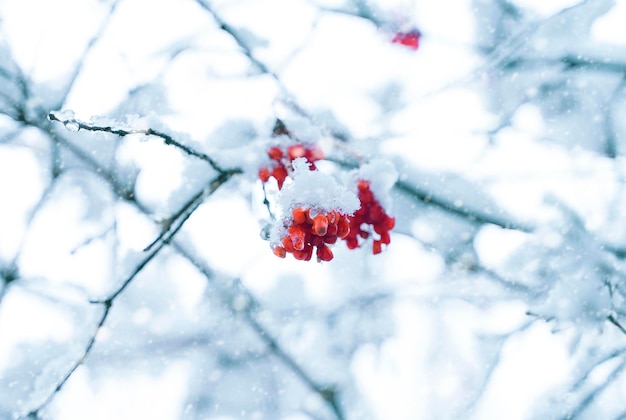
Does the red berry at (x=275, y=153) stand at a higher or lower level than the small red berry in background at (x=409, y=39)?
lower

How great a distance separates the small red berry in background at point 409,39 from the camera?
1.77 m

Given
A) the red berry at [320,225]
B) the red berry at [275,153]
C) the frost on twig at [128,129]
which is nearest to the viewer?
the red berry at [320,225]

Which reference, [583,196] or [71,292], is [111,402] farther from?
[583,196]

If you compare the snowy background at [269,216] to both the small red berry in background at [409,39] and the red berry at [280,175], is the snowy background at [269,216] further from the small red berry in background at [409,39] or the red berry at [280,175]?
the red berry at [280,175]

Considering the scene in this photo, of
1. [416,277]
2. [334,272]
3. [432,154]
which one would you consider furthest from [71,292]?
[432,154]

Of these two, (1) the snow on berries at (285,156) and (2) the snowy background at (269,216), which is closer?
(1) the snow on berries at (285,156)

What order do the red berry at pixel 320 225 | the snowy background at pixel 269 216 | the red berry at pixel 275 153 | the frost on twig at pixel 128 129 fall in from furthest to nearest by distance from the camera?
the snowy background at pixel 269 216 < the red berry at pixel 275 153 < the frost on twig at pixel 128 129 < the red berry at pixel 320 225

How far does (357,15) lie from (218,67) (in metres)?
0.55

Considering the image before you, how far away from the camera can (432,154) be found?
1.78 m

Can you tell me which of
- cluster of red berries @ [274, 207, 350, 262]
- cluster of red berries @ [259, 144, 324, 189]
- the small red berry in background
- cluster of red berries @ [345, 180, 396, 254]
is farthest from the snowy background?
cluster of red berries @ [274, 207, 350, 262]

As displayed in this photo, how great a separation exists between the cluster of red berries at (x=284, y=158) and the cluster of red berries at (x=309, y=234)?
28cm

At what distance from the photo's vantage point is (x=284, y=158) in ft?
5.22

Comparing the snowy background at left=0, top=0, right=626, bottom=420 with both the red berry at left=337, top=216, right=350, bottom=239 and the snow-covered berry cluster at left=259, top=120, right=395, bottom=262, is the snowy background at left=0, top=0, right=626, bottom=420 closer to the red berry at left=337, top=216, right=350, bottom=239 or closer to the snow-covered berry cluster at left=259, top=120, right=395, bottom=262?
the snow-covered berry cluster at left=259, top=120, right=395, bottom=262

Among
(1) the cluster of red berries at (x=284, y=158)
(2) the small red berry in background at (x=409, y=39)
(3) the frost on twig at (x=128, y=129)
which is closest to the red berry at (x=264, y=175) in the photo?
(1) the cluster of red berries at (x=284, y=158)
